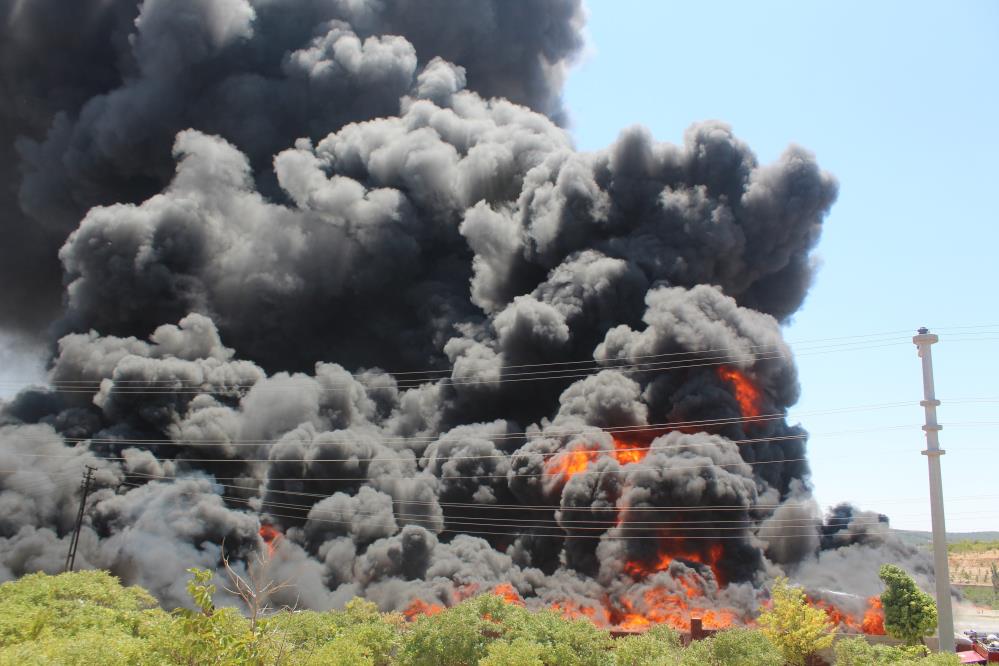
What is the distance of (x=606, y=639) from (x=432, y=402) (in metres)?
42.1

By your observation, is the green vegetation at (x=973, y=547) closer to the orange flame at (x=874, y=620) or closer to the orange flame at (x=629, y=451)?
the orange flame at (x=874, y=620)

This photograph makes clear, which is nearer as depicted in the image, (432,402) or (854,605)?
(854,605)

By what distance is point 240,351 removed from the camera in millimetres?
81250

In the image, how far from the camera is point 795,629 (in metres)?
40.7

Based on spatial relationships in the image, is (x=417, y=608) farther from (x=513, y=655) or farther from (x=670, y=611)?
(x=513, y=655)

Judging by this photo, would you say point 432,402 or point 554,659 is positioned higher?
point 432,402

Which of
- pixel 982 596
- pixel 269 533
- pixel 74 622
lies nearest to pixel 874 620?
pixel 74 622

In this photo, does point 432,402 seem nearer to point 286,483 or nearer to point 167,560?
point 286,483

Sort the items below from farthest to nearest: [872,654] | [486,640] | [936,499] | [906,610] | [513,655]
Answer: [906,610] → [872,654] → [486,640] → [936,499] → [513,655]

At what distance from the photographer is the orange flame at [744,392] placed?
198ft

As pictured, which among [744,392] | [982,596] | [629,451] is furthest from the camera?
[982,596]

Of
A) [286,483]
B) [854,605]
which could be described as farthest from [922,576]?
[286,483]

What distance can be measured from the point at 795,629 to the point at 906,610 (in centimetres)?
571

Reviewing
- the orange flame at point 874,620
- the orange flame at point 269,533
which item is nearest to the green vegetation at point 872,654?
the orange flame at point 874,620
